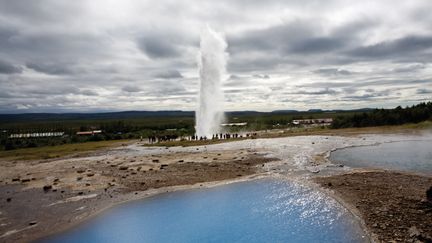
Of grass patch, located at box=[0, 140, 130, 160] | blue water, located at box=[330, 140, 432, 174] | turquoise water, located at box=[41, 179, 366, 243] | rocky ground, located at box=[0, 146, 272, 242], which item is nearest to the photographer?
turquoise water, located at box=[41, 179, 366, 243]

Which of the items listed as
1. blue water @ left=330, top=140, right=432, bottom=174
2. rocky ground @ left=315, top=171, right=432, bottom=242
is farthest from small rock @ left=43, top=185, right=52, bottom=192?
blue water @ left=330, top=140, right=432, bottom=174

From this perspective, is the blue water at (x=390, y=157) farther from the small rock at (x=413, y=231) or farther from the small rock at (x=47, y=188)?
the small rock at (x=47, y=188)

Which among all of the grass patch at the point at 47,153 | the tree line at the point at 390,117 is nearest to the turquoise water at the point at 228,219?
the grass patch at the point at 47,153

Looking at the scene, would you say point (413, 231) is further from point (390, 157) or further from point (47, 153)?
point (47, 153)

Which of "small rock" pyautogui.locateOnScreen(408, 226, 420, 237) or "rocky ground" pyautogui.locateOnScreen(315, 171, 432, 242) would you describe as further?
"rocky ground" pyautogui.locateOnScreen(315, 171, 432, 242)

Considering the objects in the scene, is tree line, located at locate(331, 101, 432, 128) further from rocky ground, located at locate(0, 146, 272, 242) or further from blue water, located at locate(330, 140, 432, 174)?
rocky ground, located at locate(0, 146, 272, 242)
